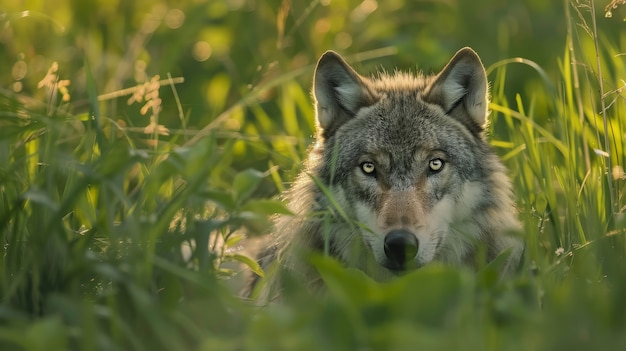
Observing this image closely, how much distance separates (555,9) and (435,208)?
5.43 metres

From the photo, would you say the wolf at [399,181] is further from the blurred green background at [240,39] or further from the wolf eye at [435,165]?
the blurred green background at [240,39]

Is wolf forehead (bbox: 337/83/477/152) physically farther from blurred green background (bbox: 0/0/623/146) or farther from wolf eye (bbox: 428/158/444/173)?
blurred green background (bbox: 0/0/623/146)

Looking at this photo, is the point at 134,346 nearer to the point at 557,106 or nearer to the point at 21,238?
the point at 21,238

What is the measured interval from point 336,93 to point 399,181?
2.74 feet

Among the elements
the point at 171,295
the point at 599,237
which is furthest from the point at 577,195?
the point at 171,295

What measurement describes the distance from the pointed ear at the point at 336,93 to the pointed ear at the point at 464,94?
0.39 metres

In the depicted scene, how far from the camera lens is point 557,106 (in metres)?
5.30

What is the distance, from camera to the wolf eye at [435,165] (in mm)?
5101

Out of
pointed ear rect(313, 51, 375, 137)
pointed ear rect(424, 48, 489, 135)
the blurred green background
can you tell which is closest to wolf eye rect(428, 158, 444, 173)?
pointed ear rect(424, 48, 489, 135)

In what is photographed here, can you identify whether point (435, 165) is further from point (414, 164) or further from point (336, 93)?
point (336, 93)

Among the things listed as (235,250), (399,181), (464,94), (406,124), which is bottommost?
(235,250)

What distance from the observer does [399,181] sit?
16.3 feet

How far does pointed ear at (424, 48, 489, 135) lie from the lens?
5324mm

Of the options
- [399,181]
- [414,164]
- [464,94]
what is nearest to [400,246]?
[399,181]
